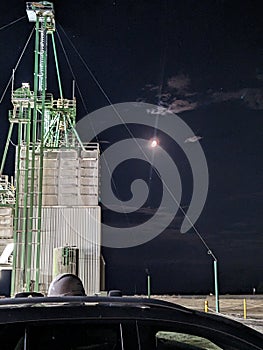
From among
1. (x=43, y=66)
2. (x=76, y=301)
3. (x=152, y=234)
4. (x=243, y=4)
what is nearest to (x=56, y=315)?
(x=76, y=301)

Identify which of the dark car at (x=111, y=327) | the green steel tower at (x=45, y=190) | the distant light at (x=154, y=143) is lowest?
the dark car at (x=111, y=327)

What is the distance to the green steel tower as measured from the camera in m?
21.1

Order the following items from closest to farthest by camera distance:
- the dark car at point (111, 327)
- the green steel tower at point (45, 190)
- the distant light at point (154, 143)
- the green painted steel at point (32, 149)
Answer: the dark car at point (111, 327), the green painted steel at point (32, 149), the green steel tower at point (45, 190), the distant light at point (154, 143)

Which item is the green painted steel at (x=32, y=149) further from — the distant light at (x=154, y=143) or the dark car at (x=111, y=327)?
the dark car at (x=111, y=327)

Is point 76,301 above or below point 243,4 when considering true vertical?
below

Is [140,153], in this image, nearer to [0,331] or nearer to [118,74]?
[118,74]

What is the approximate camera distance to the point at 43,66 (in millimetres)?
22062

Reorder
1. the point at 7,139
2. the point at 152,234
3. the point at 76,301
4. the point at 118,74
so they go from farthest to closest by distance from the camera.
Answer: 1. the point at 152,234
2. the point at 118,74
3. the point at 7,139
4. the point at 76,301

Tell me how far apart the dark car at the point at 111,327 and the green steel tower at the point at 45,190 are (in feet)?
58.1

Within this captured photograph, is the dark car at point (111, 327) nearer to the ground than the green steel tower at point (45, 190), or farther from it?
nearer to the ground

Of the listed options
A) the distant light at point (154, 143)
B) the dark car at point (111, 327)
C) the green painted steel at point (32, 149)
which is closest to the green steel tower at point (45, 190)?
the green painted steel at point (32, 149)

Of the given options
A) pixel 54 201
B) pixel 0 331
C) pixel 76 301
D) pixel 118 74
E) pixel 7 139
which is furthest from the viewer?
pixel 118 74

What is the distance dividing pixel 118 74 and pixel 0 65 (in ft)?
21.7

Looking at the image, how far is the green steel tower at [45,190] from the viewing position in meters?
21.1
